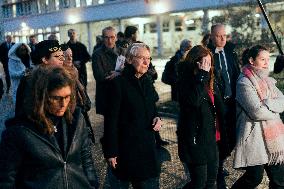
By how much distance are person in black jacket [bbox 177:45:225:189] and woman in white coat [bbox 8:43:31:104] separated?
420 centimetres

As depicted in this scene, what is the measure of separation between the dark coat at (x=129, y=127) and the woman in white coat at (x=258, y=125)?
940mm

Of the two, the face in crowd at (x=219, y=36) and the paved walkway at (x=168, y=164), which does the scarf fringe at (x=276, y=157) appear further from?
the face in crowd at (x=219, y=36)

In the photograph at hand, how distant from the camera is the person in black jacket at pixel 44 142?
9.29ft

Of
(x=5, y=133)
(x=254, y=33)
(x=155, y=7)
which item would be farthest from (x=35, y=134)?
(x=155, y=7)

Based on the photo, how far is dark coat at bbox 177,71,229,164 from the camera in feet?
14.4

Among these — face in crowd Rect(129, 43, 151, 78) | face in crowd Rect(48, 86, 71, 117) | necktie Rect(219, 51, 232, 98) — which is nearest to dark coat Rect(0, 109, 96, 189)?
face in crowd Rect(48, 86, 71, 117)

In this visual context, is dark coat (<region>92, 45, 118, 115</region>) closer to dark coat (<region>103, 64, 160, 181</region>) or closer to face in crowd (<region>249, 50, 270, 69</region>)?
dark coat (<region>103, 64, 160, 181</region>)

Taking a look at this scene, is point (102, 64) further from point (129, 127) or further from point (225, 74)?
point (129, 127)

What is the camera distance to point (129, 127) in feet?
14.4

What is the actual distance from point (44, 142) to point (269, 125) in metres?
2.51

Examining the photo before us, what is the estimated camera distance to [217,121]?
190 inches

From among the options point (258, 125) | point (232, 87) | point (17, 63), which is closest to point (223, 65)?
point (232, 87)

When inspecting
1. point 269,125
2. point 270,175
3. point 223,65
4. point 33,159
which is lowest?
point 270,175

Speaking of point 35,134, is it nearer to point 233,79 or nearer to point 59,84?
point 59,84
